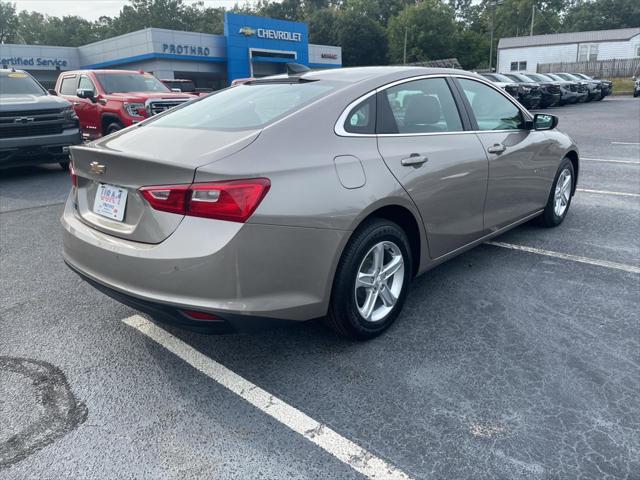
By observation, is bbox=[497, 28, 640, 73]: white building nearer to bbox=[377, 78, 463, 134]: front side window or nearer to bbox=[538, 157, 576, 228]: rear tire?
bbox=[538, 157, 576, 228]: rear tire

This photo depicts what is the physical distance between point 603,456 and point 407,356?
1.10 metres

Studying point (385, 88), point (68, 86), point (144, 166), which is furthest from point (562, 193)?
point (68, 86)

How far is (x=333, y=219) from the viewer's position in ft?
8.87

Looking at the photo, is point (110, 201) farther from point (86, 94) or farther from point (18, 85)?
point (86, 94)

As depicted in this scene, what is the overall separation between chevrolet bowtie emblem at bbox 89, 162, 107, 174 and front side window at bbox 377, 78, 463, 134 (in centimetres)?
161

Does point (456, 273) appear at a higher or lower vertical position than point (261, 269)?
lower

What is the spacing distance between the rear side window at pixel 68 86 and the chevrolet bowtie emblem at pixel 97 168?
9736mm

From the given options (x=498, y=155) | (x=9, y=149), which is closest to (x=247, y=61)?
(x=9, y=149)

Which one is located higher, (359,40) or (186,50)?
(359,40)

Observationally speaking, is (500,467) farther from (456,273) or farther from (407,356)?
(456,273)

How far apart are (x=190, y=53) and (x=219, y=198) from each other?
37.7 meters

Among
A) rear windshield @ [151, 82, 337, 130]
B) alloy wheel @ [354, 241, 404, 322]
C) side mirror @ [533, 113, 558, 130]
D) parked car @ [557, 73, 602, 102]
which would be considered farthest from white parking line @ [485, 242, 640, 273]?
parked car @ [557, 73, 602, 102]

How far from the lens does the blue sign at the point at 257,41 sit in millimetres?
38456

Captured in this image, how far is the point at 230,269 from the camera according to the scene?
2.41 m
